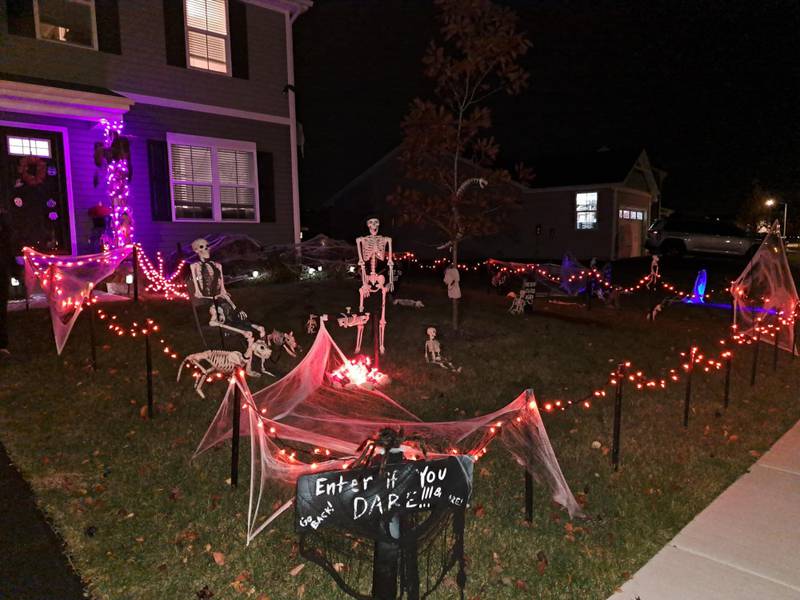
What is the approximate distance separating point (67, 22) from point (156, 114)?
7.00ft

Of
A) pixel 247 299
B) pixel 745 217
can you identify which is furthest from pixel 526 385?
pixel 745 217

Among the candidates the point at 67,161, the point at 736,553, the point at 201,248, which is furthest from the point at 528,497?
the point at 67,161

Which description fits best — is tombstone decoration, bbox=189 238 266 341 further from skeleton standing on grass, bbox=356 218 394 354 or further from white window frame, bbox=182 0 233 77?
white window frame, bbox=182 0 233 77

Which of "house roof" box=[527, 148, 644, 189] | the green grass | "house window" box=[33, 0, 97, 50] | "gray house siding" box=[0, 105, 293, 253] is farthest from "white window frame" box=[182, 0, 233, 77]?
"house roof" box=[527, 148, 644, 189]

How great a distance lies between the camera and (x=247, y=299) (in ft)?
36.0

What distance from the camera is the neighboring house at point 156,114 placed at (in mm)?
10305

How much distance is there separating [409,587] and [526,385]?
449 cm

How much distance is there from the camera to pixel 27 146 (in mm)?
10305

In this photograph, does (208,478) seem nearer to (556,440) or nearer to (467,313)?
(556,440)

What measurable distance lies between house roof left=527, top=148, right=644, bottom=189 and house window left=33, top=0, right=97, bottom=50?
1922 cm

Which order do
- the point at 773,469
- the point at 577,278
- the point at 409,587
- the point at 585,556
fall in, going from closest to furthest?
the point at 409,587 < the point at 585,556 < the point at 773,469 < the point at 577,278

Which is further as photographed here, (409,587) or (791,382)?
(791,382)

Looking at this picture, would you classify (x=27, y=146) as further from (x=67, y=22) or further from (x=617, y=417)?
(x=617, y=417)

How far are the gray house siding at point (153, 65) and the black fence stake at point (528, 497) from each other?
11.2m
